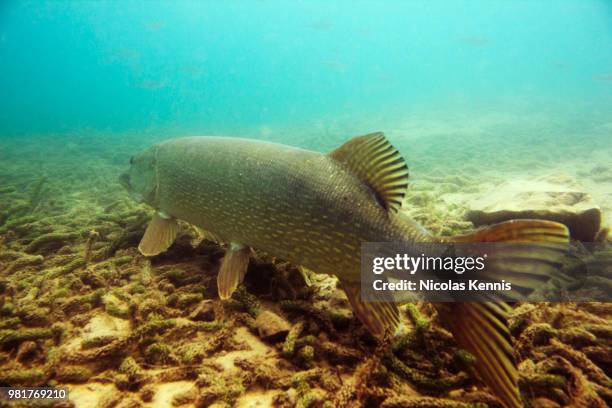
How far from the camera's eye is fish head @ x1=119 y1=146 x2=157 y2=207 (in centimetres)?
363

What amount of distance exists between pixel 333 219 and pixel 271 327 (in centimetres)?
101

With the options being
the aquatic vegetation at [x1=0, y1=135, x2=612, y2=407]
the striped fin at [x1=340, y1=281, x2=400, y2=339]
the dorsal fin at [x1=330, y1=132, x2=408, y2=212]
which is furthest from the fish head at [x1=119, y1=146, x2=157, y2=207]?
the striped fin at [x1=340, y1=281, x2=400, y2=339]

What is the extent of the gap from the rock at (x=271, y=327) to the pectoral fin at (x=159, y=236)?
5.02 feet

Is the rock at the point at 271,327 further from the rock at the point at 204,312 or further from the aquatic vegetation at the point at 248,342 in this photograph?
the rock at the point at 204,312

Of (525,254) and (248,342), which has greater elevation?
(525,254)

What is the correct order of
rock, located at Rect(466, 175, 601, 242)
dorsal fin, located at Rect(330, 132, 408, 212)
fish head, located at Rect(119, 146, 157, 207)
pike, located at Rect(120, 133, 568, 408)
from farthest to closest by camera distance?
fish head, located at Rect(119, 146, 157, 207), rock, located at Rect(466, 175, 601, 242), dorsal fin, located at Rect(330, 132, 408, 212), pike, located at Rect(120, 133, 568, 408)

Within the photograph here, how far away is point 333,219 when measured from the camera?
2.19m

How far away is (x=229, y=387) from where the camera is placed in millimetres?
1865

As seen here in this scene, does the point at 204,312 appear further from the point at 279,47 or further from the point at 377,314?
the point at 279,47

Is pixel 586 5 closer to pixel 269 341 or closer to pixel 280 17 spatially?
pixel 280 17

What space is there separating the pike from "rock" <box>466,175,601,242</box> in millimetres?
2396

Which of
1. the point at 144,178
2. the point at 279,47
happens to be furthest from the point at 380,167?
the point at 279,47

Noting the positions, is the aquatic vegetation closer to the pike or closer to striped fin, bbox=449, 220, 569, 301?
the pike

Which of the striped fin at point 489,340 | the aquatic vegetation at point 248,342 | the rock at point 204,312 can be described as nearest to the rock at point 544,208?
the aquatic vegetation at point 248,342
